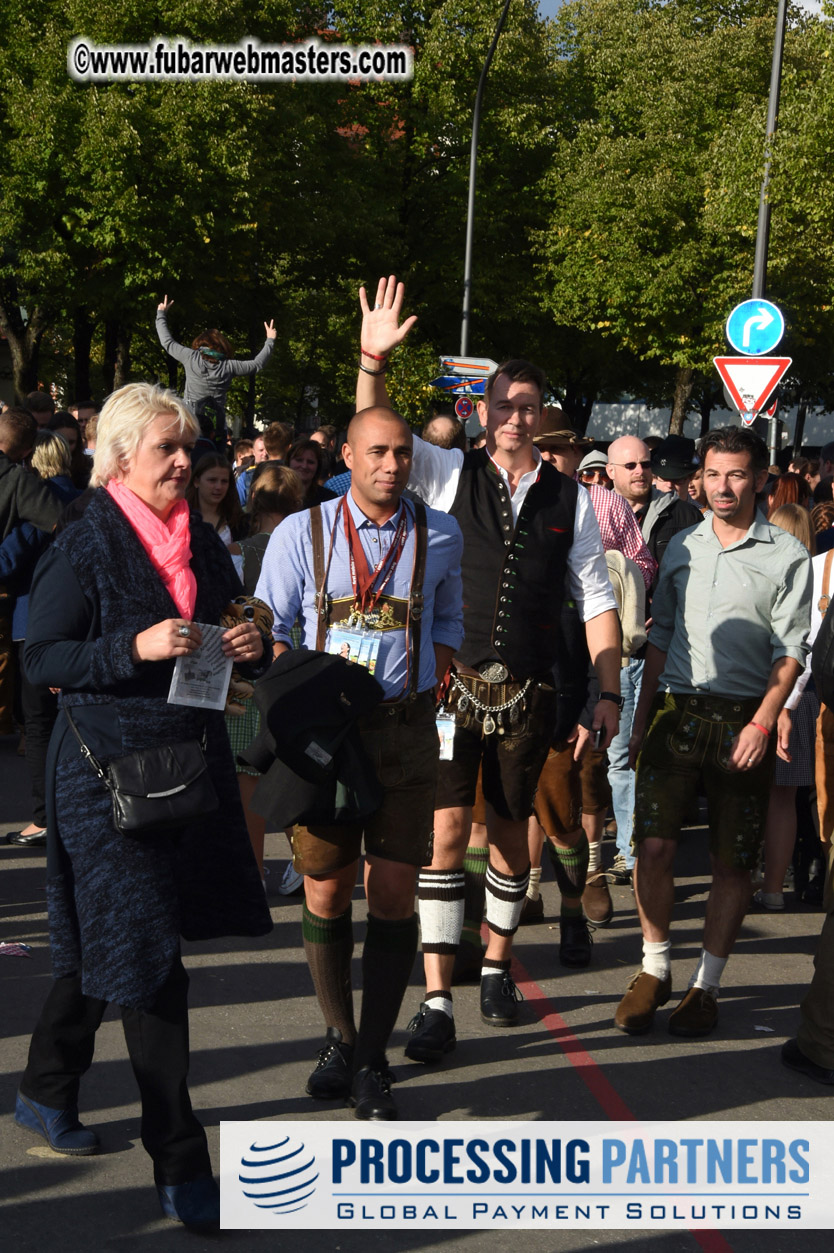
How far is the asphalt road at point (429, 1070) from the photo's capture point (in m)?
3.67

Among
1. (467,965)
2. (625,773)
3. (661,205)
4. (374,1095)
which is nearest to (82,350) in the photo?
(661,205)

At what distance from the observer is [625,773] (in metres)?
7.31

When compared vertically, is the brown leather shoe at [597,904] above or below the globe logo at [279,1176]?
below

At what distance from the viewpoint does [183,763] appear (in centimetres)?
358

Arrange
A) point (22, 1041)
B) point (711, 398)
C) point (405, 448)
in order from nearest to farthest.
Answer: point (405, 448)
point (22, 1041)
point (711, 398)

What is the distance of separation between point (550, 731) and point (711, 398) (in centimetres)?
4467

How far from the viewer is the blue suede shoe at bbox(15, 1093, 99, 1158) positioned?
400 centimetres

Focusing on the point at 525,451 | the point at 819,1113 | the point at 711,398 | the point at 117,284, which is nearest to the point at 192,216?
the point at 117,284

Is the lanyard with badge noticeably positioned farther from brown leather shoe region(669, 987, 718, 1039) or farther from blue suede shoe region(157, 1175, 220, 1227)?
brown leather shoe region(669, 987, 718, 1039)

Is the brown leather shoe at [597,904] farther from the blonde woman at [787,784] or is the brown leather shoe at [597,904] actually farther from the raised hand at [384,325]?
the raised hand at [384,325]

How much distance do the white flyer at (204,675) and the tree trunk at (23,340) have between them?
27.4 meters

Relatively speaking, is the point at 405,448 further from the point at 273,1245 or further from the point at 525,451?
the point at 273,1245

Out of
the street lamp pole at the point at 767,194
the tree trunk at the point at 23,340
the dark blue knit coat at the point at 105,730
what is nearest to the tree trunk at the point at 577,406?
the tree trunk at the point at 23,340

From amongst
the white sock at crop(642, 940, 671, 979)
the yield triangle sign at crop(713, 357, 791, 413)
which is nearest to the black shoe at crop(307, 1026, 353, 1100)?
the white sock at crop(642, 940, 671, 979)
